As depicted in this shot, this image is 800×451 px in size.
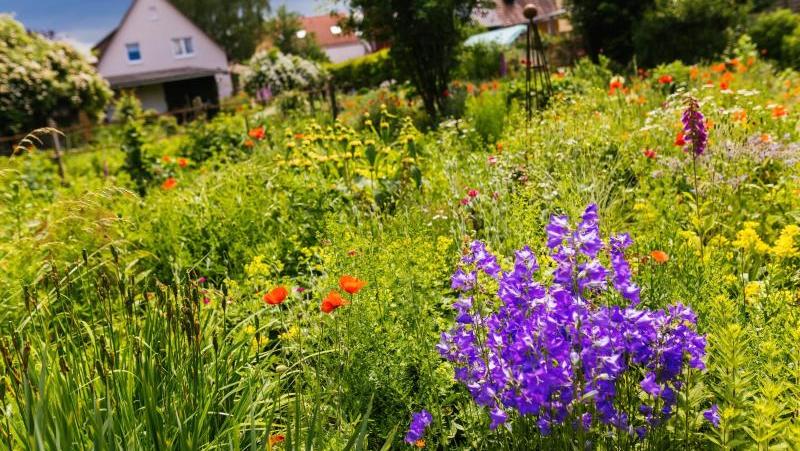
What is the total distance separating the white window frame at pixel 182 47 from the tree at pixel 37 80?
56.3 ft

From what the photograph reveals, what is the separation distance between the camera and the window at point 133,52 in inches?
1400

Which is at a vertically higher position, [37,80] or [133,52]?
[133,52]

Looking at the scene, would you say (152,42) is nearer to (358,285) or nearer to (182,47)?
(182,47)

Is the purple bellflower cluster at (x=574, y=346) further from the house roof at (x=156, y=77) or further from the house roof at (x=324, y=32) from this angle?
the house roof at (x=324, y=32)

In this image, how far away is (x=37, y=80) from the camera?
57.3 feet

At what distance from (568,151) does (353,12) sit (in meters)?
7.65

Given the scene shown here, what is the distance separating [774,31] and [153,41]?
1273 inches

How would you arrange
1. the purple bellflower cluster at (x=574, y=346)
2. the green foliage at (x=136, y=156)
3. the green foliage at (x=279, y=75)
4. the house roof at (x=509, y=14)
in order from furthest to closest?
the house roof at (x=509, y=14) < the green foliage at (x=279, y=75) < the green foliage at (x=136, y=156) < the purple bellflower cluster at (x=574, y=346)

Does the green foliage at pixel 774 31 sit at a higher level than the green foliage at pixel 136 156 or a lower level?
higher

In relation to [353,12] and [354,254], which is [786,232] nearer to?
[354,254]

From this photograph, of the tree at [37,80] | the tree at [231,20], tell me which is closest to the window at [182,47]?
the tree at [231,20]

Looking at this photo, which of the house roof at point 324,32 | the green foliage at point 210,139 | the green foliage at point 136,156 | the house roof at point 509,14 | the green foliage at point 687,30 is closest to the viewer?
the green foliage at point 136,156

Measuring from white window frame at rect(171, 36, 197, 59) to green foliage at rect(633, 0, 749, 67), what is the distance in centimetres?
2904

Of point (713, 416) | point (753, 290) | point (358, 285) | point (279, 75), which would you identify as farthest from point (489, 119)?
point (279, 75)
